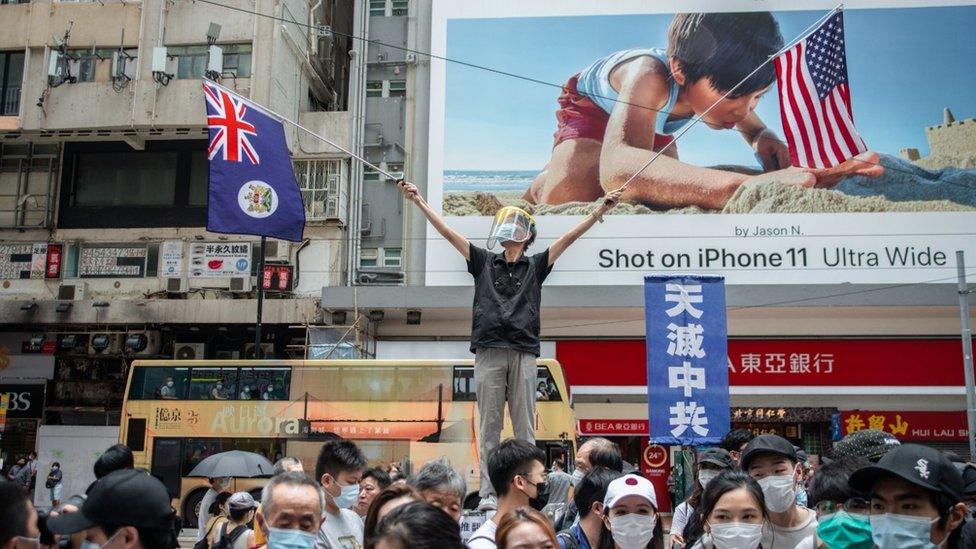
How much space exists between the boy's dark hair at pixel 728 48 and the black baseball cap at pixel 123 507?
22.0m

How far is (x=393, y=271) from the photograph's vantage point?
79.3ft

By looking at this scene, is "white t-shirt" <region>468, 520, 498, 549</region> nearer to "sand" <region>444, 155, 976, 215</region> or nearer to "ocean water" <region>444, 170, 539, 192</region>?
"sand" <region>444, 155, 976, 215</region>

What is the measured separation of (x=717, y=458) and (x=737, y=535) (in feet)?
7.52

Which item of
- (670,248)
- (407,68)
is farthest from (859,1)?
(407,68)

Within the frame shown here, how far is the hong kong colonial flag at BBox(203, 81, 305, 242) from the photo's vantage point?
16.6 meters

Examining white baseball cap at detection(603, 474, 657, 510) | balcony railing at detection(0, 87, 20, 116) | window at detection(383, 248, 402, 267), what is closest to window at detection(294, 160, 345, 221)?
window at detection(383, 248, 402, 267)

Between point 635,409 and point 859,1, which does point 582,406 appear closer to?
point 635,409

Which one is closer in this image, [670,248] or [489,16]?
[670,248]

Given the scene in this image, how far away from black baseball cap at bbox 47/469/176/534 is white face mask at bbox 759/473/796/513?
2998 mm

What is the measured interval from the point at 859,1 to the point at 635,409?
12.2m

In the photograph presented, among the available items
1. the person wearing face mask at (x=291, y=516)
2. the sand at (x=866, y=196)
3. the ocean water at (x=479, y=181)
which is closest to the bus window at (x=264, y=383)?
the ocean water at (x=479, y=181)

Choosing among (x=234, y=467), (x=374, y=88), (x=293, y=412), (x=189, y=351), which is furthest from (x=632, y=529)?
(x=189, y=351)

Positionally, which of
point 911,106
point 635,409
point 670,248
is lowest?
point 635,409

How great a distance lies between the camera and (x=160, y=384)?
18938mm
